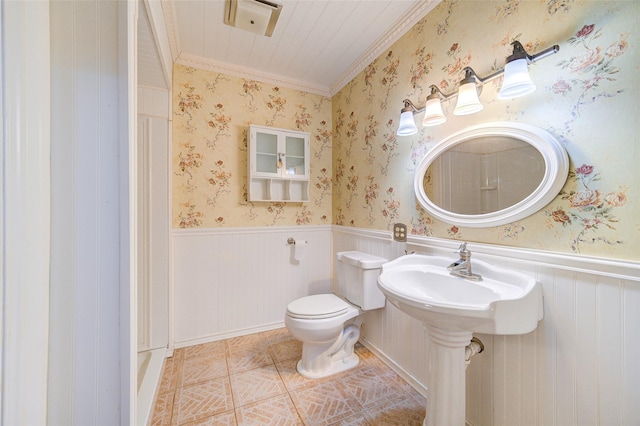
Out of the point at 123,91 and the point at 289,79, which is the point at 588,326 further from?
the point at 289,79

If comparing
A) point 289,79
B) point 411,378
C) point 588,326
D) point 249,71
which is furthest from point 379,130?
point 411,378

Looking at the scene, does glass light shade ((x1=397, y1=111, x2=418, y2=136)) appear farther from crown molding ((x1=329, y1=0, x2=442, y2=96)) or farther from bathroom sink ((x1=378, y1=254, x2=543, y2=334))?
bathroom sink ((x1=378, y1=254, x2=543, y2=334))

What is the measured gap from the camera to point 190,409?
4.58ft

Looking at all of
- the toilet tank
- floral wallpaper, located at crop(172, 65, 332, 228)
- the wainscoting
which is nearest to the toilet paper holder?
floral wallpaper, located at crop(172, 65, 332, 228)

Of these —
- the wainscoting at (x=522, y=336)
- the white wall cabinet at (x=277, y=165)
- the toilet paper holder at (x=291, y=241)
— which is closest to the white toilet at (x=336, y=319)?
the wainscoting at (x=522, y=336)

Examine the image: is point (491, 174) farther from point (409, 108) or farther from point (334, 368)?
point (334, 368)

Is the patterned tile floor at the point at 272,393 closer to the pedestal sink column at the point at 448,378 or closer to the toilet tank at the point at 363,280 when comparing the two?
the pedestal sink column at the point at 448,378

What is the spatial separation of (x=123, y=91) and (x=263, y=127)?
4.91ft

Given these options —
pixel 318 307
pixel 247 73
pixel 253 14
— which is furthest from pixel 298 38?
pixel 318 307

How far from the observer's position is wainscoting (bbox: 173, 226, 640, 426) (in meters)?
0.81

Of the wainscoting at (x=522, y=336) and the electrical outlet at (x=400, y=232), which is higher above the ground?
the electrical outlet at (x=400, y=232)

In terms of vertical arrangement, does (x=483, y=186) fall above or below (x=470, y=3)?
below

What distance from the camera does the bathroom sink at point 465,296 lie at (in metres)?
0.85

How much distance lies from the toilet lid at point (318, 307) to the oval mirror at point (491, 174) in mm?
873
